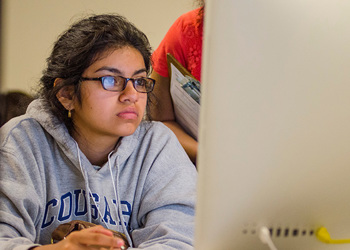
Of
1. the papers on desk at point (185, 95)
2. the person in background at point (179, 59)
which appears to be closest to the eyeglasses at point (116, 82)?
the papers on desk at point (185, 95)

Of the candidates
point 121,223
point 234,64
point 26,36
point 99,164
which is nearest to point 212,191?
point 234,64

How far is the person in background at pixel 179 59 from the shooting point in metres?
1.40

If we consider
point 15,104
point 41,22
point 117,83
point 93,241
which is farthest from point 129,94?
point 41,22

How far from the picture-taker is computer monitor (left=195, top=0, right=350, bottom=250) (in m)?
0.50

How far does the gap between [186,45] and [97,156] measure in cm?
47

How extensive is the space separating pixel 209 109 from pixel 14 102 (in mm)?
1353

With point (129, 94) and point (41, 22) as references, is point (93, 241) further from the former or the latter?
point (41, 22)

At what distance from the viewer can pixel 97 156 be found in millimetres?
1286

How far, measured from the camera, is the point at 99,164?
128cm

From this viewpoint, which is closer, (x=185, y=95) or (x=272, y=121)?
(x=272, y=121)

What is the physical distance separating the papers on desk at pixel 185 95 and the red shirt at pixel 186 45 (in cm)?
10

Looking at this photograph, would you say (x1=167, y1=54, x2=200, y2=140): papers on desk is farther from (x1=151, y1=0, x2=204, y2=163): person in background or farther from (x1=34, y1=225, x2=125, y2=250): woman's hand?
(x1=34, y1=225, x2=125, y2=250): woman's hand

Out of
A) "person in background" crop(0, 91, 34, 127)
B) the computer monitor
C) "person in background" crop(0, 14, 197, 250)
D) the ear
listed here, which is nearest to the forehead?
"person in background" crop(0, 14, 197, 250)

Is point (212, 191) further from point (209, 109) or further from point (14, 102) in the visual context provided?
point (14, 102)
